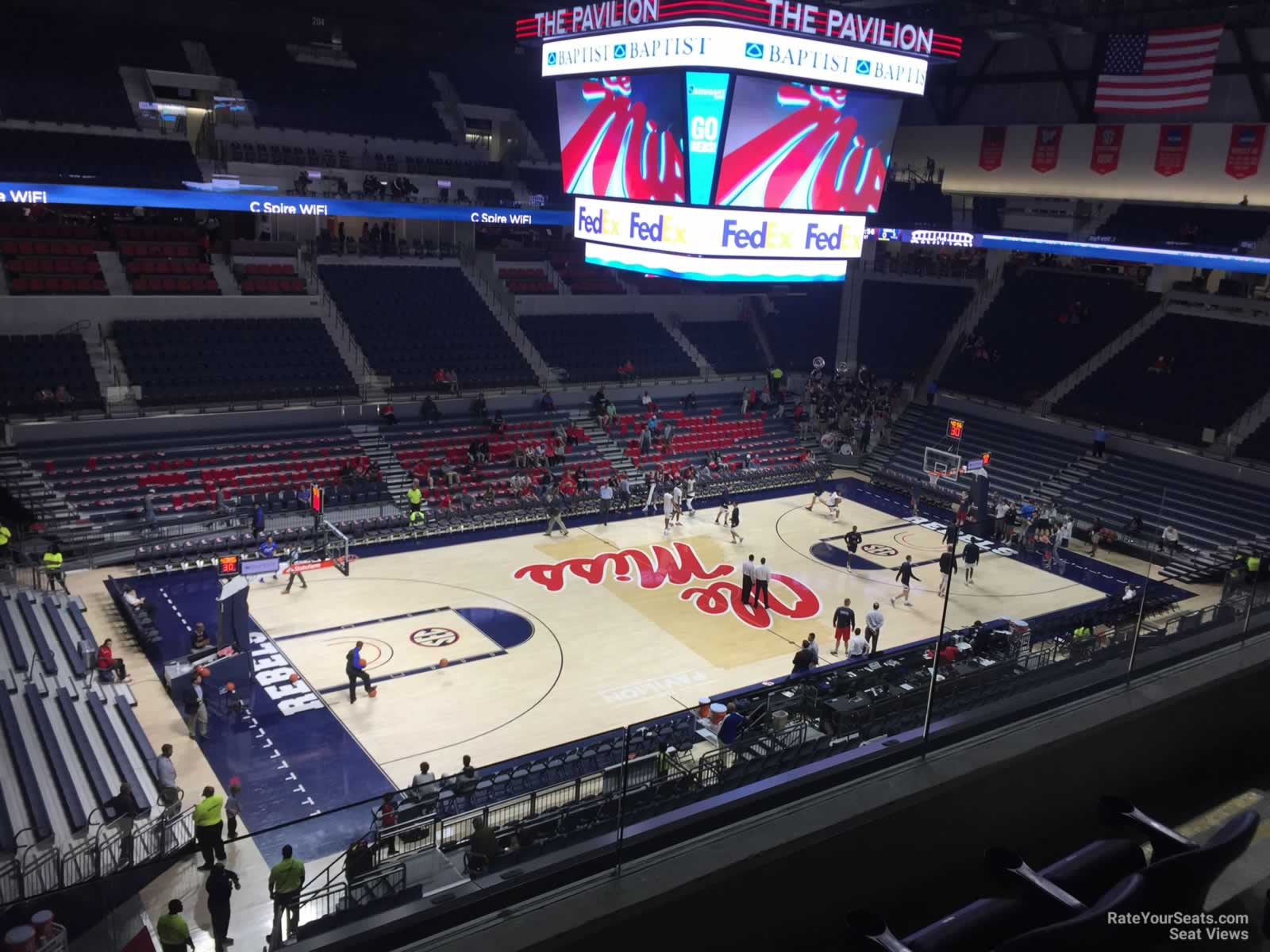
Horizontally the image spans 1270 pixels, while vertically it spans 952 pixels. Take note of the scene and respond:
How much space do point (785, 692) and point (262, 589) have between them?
18.7 metres

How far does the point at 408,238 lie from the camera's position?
133 ft

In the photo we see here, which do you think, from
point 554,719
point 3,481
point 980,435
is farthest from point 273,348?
point 980,435

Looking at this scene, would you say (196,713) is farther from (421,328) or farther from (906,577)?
(421,328)

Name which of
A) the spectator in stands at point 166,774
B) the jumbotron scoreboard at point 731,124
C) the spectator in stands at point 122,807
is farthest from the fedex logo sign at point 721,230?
the spectator in stands at point 122,807

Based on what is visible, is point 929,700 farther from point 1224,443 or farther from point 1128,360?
point 1128,360

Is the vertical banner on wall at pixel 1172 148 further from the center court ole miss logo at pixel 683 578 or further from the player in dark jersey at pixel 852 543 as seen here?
the center court ole miss logo at pixel 683 578

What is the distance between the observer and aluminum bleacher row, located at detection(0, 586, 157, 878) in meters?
12.2

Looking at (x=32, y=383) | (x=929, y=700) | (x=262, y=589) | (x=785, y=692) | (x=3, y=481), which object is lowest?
(x=262, y=589)

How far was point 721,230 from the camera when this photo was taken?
19750mm

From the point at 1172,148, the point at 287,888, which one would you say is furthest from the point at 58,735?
the point at 1172,148

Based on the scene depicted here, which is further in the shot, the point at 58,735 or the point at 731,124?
the point at 731,124

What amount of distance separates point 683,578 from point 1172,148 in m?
24.4

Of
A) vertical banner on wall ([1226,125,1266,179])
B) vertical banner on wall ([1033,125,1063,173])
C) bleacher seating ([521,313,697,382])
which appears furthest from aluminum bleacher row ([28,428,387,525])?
vertical banner on wall ([1226,125,1266,179])

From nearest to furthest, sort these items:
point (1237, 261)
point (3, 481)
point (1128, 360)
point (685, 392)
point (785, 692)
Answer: point (785, 692) → point (3, 481) → point (1237, 261) → point (1128, 360) → point (685, 392)
